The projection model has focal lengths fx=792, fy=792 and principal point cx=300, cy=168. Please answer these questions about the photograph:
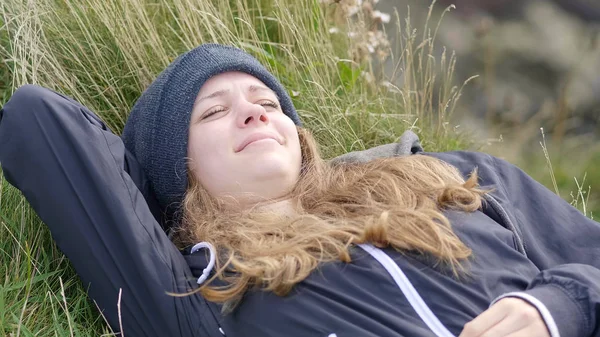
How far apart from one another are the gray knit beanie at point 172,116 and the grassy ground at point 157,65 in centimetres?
43

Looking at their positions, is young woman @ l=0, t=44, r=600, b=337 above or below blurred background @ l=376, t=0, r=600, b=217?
above

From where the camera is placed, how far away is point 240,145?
262cm

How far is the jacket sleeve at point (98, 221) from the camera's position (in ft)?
7.57

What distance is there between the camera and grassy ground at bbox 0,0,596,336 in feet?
8.93

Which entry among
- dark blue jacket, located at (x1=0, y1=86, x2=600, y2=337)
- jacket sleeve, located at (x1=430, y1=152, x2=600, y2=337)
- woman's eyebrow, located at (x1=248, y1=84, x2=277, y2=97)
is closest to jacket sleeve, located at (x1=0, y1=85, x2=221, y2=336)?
dark blue jacket, located at (x1=0, y1=86, x2=600, y2=337)

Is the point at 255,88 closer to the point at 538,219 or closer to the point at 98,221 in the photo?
the point at 98,221

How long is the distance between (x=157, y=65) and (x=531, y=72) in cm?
443

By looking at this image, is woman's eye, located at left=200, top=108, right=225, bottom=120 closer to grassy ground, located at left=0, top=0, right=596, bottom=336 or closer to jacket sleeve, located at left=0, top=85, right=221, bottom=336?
jacket sleeve, located at left=0, top=85, right=221, bottom=336

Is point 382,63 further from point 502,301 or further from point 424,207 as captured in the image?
point 502,301

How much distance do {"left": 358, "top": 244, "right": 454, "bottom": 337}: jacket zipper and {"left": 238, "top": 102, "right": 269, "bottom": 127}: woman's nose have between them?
2.24 ft

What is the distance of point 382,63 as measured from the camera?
158 inches

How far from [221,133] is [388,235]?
69 centimetres

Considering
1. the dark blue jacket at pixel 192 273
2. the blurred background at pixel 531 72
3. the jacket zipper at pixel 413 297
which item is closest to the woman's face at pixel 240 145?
the dark blue jacket at pixel 192 273

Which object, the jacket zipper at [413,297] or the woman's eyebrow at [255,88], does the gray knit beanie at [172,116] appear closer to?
the woman's eyebrow at [255,88]
